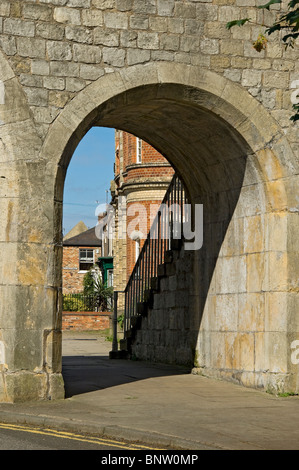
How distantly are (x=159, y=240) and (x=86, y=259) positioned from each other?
4773cm

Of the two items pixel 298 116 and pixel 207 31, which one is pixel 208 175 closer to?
pixel 207 31

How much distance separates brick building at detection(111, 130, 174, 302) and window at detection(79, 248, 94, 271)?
29502 millimetres

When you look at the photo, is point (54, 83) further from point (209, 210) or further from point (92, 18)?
point (209, 210)

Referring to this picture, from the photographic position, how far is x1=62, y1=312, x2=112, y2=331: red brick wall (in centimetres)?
3428

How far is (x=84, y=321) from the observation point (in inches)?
1352

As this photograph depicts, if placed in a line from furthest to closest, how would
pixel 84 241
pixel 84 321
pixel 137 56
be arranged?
pixel 84 241 → pixel 84 321 → pixel 137 56

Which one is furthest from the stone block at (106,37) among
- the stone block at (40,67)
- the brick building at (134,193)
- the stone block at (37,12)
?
the brick building at (134,193)

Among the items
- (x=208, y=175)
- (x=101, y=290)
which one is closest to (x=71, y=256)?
(x=101, y=290)

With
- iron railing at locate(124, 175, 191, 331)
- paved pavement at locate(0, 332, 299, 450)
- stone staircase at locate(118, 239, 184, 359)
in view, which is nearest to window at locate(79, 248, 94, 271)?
iron railing at locate(124, 175, 191, 331)

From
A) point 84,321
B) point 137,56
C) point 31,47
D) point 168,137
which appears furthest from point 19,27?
point 84,321

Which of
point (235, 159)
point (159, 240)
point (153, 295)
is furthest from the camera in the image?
point (159, 240)

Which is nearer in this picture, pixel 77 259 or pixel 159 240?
pixel 159 240

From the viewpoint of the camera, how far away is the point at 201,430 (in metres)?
7.54
